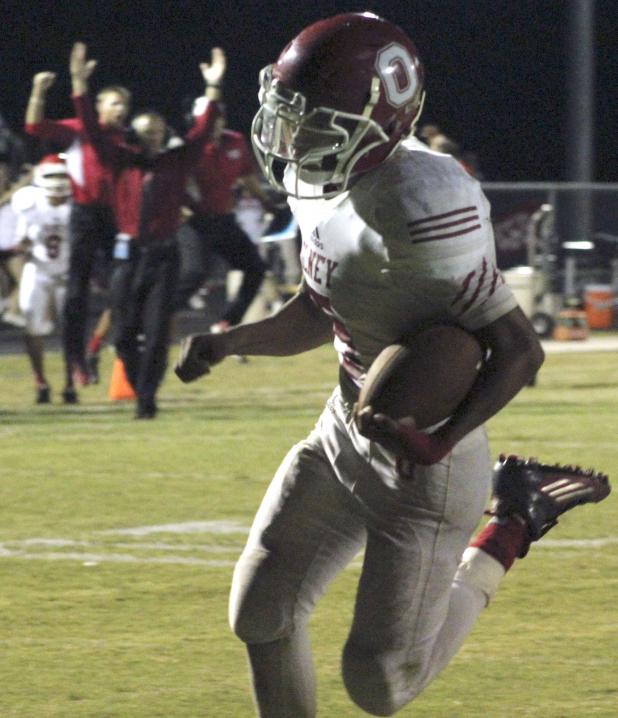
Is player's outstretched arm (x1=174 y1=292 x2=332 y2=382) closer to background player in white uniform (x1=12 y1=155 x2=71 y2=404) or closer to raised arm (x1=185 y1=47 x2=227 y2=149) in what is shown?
raised arm (x1=185 y1=47 x2=227 y2=149)

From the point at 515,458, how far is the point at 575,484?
6.1 inches

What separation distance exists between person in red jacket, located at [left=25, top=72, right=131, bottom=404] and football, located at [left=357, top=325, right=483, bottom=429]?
346 inches

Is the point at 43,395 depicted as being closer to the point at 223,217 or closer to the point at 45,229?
the point at 45,229

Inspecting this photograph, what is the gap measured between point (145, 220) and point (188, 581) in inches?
218

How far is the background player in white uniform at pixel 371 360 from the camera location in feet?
12.6

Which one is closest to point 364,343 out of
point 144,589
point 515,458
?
point 515,458

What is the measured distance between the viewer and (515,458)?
4566 millimetres

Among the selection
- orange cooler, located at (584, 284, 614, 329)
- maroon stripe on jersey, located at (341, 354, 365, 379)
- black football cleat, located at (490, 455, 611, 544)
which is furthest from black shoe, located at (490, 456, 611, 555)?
orange cooler, located at (584, 284, 614, 329)

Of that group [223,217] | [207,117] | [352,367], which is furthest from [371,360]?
[223,217]

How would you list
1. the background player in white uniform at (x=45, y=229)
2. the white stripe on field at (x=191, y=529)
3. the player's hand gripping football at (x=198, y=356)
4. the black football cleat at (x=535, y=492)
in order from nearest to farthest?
the player's hand gripping football at (x=198, y=356)
the black football cleat at (x=535, y=492)
the white stripe on field at (x=191, y=529)
the background player in white uniform at (x=45, y=229)

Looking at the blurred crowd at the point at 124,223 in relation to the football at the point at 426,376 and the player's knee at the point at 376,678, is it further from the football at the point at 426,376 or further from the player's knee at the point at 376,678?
the football at the point at 426,376

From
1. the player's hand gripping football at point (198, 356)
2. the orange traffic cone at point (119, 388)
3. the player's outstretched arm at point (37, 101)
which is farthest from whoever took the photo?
the orange traffic cone at point (119, 388)

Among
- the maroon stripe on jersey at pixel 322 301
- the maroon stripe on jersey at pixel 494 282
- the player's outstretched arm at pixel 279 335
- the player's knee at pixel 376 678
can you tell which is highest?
the maroon stripe on jersey at pixel 494 282

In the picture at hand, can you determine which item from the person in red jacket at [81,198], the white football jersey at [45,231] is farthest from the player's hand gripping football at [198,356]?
the white football jersey at [45,231]
